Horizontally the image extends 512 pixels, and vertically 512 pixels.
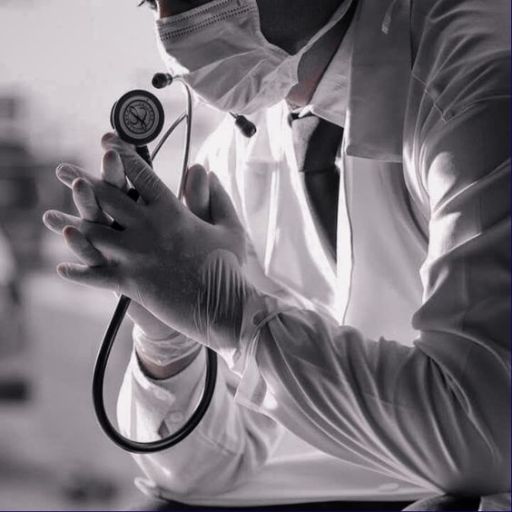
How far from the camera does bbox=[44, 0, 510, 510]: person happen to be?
1.05 m

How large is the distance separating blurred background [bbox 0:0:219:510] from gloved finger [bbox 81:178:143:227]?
46cm

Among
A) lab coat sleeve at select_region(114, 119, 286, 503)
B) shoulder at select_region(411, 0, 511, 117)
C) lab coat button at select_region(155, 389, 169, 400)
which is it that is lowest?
lab coat sleeve at select_region(114, 119, 286, 503)

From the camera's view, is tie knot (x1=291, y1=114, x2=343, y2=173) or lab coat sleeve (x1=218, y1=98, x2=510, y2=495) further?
tie knot (x1=291, y1=114, x2=343, y2=173)

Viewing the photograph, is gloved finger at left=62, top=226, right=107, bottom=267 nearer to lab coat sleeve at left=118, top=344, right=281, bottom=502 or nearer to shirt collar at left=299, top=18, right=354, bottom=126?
lab coat sleeve at left=118, top=344, right=281, bottom=502

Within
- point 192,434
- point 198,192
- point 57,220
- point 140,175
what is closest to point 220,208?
point 198,192

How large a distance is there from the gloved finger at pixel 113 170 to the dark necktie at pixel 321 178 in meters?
0.48

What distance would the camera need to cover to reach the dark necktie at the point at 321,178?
1.61 metres

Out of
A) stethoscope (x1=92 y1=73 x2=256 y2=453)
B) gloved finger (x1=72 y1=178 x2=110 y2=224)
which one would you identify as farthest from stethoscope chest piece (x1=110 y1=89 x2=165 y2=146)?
gloved finger (x1=72 y1=178 x2=110 y2=224)

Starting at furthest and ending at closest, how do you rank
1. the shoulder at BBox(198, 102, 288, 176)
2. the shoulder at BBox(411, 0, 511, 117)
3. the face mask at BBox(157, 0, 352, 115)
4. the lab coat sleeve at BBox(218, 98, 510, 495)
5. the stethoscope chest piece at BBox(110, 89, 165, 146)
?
the shoulder at BBox(198, 102, 288, 176)
the face mask at BBox(157, 0, 352, 115)
the stethoscope chest piece at BBox(110, 89, 165, 146)
the shoulder at BBox(411, 0, 511, 117)
the lab coat sleeve at BBox(218, 98, 510, 495)

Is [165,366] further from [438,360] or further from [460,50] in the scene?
[460,50]

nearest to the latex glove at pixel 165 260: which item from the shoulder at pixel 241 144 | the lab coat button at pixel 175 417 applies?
the lab coat button at pixel 175 417

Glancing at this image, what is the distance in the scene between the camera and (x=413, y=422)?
3.43 ft

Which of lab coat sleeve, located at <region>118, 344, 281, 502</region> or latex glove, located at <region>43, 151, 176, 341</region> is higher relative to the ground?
latex glove, located at <region>43, 151, 176, 341</region>

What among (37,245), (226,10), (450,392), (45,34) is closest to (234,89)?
(226,10)
